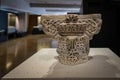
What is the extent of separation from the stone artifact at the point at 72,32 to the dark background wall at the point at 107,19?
185 centimetres

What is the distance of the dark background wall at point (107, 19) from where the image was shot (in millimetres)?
3402

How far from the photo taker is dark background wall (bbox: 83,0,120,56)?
11.2ft

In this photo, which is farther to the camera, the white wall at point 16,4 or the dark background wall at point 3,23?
the dark background wall at point 3,23

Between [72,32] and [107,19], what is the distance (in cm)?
216

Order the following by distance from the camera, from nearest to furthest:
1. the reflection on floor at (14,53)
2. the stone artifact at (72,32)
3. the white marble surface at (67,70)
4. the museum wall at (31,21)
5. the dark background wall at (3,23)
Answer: the white marble surface at (67,70), the stone artifact at (72,32), the reflection on floor at (14,53), the dark background wall at (3,23), the museum wall at (31,21)

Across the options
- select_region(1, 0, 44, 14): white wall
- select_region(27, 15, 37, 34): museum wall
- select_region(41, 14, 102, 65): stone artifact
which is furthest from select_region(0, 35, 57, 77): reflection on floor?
select_region(27, 15, 37, 34): museum wall

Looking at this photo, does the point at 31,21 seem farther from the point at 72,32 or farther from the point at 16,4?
the point at 72,32

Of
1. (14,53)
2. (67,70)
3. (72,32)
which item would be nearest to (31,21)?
(14,53)

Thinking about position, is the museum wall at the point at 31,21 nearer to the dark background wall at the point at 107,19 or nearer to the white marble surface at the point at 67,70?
the dark background wall at the point at 107,19

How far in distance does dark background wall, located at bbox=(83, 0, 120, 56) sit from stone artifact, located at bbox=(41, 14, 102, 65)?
1.85 meters

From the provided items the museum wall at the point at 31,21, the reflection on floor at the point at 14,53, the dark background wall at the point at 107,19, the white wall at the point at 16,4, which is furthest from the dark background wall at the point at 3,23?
the museum wall at the point at 31,21

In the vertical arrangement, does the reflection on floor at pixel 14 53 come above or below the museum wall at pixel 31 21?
below

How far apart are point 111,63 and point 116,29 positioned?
2092 mm

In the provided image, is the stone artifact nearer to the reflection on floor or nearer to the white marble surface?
the white marble surface
